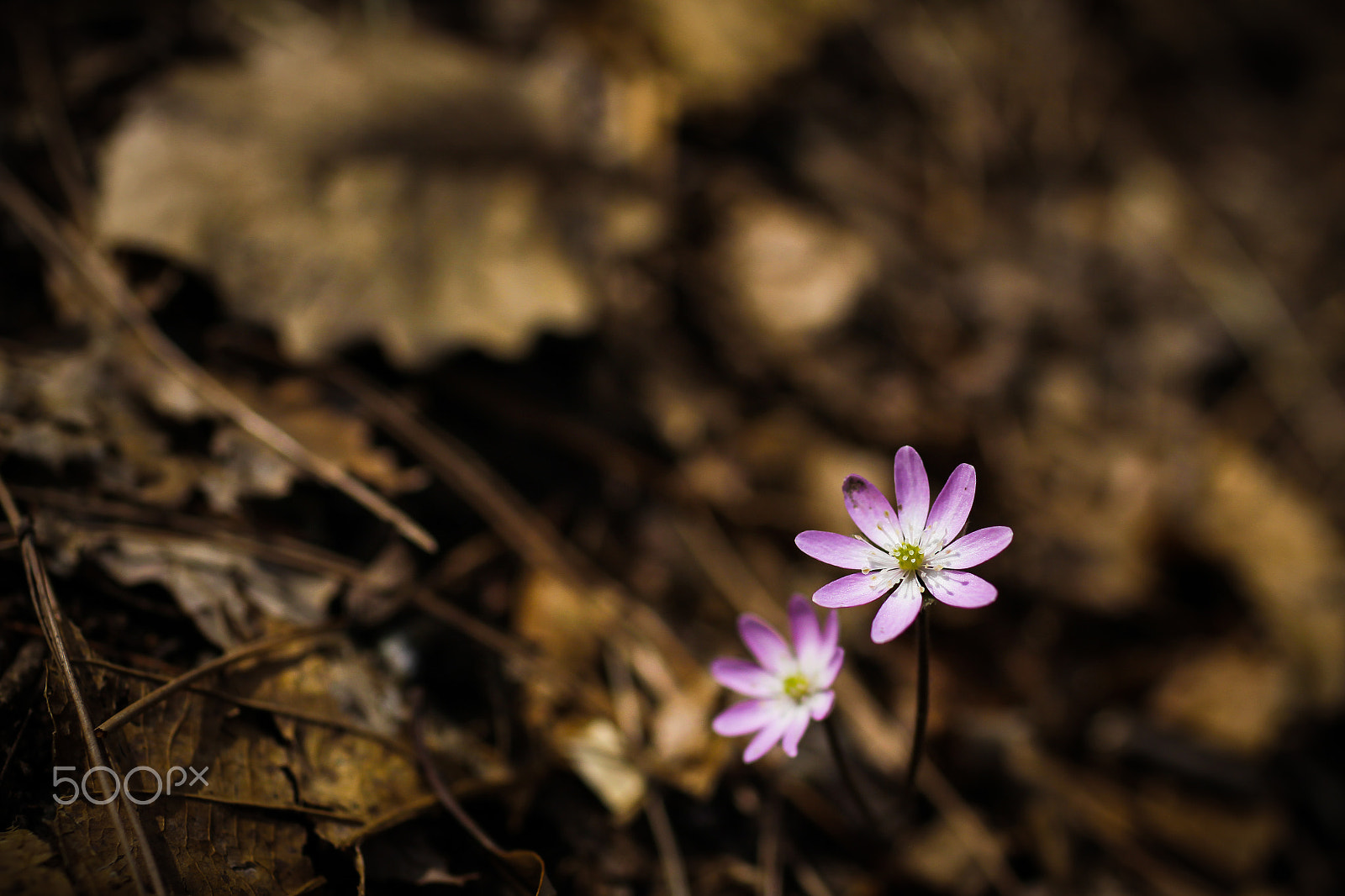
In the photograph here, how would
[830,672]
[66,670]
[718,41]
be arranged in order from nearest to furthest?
[66,670] < [830,672] < [718,41]

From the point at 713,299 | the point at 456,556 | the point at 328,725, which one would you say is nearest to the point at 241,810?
the point at 328,725

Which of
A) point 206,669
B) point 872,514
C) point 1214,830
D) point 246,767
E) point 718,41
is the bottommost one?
point 246,767

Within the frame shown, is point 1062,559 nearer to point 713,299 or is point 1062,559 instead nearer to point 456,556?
point 713,299

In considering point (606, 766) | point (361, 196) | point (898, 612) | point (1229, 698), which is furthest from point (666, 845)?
point (1229, 698)

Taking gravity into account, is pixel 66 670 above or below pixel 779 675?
below

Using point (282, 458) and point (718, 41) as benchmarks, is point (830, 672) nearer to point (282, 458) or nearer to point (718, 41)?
point (282, 458)

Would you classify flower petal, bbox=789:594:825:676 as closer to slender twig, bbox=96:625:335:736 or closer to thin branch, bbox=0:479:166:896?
slender twig, bbox=96:625:335:736
